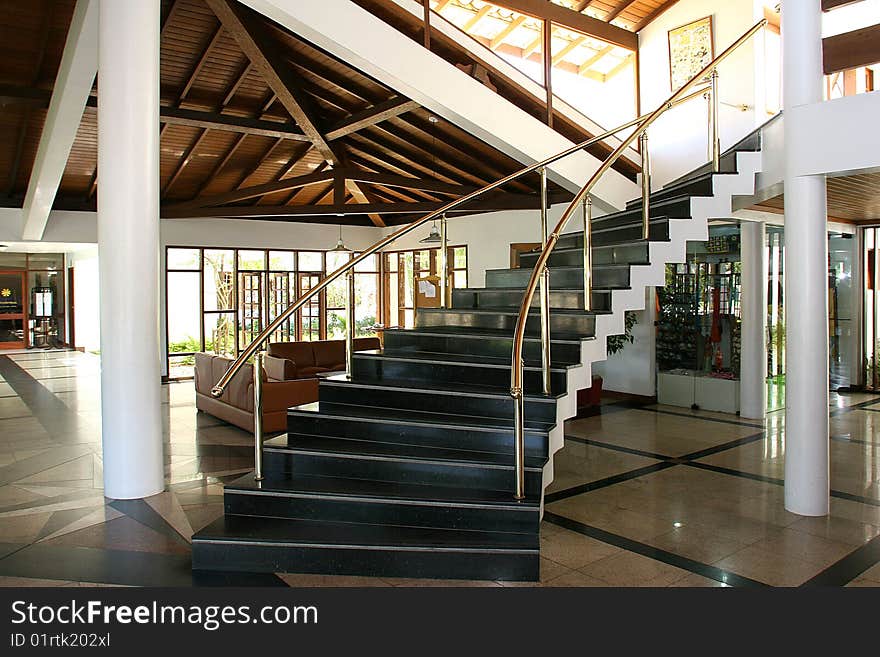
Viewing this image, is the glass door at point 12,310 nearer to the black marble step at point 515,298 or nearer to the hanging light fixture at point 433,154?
the hanging light fixture at point 433,154

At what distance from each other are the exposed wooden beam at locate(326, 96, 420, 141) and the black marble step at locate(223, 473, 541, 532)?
16.6 ft

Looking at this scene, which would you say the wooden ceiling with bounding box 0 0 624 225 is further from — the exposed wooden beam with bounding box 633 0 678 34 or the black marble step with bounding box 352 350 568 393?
the black marble step with bounding box 352 350 568 393

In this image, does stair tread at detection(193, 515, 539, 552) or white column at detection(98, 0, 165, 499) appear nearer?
stair tread at detection(193, 515, 539, 552)

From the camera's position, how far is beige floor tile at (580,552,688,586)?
3611 millimetres

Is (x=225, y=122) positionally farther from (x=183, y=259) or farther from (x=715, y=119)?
(x=715, y=119)

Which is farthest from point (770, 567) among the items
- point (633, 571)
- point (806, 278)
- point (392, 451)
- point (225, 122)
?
point (225, 122)

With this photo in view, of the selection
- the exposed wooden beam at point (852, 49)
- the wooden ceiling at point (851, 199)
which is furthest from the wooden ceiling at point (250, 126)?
the exposed wooden beam at point (852, 49)

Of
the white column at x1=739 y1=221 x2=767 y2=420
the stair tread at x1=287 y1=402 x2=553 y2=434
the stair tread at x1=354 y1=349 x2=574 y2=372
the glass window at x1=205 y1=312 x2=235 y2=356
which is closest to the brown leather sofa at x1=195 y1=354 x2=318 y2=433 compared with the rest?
the stair tread at x1=354 y1=349 x2=574 y2=372

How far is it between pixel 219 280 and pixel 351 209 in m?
4.08

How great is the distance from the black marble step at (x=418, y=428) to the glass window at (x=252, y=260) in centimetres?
1047

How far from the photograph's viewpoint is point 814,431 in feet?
15.3

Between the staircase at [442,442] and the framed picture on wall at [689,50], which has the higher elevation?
the framed picture on wall at [689,50]

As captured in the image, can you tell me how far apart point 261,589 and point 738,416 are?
7052 mm

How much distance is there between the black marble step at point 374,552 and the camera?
3.55 m
